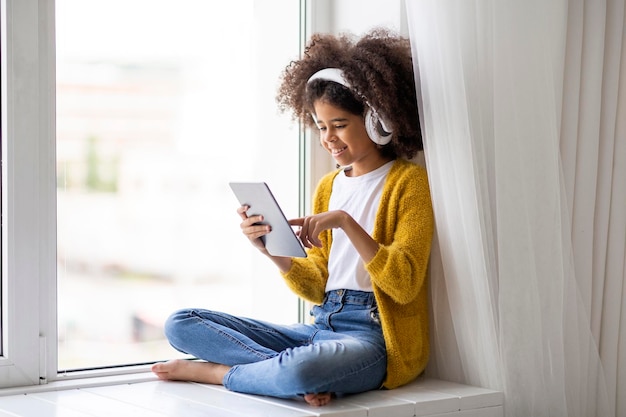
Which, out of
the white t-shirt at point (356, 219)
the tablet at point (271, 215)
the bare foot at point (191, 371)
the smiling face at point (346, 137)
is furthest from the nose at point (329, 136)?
the bare foot at point (191, 371)

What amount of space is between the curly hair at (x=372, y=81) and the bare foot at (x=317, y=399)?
22.1 inches

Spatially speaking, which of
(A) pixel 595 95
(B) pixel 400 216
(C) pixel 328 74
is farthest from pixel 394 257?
(A) pixel 595 95

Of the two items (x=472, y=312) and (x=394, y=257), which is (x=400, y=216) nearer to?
(x=394, y=257)

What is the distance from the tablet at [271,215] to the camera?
165 centimetres

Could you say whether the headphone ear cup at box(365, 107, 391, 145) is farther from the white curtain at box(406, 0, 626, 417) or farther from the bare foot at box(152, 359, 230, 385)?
the bare foot at box(152, 359, 230, 385)

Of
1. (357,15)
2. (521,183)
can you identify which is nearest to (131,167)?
(357,15)

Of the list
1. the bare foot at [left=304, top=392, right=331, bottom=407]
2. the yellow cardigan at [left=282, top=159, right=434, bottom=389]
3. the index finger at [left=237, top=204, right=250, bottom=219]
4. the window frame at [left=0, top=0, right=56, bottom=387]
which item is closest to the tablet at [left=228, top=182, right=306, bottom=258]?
the index finger at [left=237, top=204, right=250, bottom=219]

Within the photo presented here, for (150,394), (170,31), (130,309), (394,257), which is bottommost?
(150,394)

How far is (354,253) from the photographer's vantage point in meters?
1.81

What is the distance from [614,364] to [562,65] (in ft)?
2.06

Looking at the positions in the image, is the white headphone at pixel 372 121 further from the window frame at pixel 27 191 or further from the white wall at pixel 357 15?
the window frame at pixel 27 191

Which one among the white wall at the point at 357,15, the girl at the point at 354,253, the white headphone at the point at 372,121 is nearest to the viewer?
the girl at the point at 354,253

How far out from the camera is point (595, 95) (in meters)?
1.75

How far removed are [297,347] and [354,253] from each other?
0.84 ft
